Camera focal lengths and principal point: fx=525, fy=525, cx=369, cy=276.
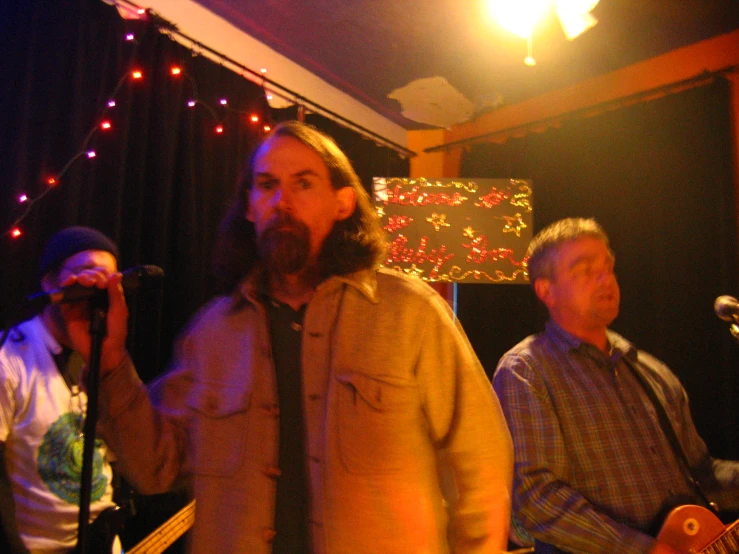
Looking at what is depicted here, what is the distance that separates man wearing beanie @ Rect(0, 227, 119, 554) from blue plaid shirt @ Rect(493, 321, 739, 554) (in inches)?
65.8

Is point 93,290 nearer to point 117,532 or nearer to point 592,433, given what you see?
point 117,532

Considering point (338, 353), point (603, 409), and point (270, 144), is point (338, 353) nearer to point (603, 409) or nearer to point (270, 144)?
point (270, 144)

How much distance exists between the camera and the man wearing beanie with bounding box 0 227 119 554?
77.0 inches

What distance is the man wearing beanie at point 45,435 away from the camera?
1955 mm

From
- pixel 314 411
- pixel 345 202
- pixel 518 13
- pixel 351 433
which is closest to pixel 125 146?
pixel 345 202

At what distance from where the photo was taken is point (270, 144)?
1.65 metres

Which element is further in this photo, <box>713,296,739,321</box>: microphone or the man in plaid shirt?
<box>713,296,739,321</box>: microphone

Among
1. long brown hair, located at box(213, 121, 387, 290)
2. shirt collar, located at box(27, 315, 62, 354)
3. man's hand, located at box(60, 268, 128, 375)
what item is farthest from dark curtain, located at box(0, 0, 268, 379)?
man's hand, located at box(60, 268, 128, 375)

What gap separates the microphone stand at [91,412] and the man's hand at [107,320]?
27mm

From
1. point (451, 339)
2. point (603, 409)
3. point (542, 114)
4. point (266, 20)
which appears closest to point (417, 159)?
point (542, 114)

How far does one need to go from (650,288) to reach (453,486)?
329cm

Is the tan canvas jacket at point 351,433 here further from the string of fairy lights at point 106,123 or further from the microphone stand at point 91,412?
the string of fairy lights at point 106,123

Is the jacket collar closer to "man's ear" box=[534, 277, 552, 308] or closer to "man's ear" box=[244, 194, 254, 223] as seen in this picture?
"man's ear" box=[244, 194, 254, 223]

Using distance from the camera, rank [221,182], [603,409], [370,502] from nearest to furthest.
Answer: [370,502], [603,409], [221,182]
